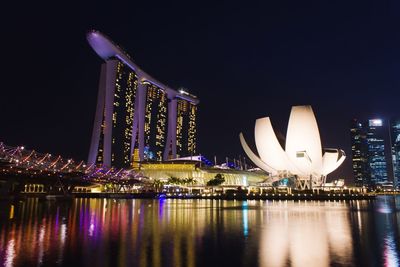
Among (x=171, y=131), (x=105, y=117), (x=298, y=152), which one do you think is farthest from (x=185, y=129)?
(x=298, y=152)

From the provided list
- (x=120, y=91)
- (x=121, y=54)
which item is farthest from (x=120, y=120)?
(x=121, y=54)

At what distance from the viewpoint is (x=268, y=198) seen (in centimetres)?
5059

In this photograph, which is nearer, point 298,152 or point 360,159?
point 298,152

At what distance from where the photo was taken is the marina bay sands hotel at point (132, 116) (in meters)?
70.6

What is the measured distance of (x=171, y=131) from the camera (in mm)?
104625

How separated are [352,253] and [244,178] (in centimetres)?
8556

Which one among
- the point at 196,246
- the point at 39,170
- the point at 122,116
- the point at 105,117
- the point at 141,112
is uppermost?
the point at 141,112

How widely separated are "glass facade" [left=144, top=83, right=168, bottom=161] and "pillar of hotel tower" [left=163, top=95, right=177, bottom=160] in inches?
49.5

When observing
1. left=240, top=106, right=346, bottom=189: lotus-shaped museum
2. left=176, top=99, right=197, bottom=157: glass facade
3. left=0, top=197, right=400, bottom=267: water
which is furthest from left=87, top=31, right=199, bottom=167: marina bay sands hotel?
left=0, top=197, right=400, bottom=267: water

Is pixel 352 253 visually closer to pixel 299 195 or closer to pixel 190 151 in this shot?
pixel 299 195

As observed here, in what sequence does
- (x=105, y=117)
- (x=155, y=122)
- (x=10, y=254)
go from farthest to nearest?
(x=155, y=122), (x=105, y=117), (x=10, y=254)

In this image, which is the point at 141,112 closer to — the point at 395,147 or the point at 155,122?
the point at 155,122

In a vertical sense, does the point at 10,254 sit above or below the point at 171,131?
below

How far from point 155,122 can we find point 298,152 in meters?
52.6
